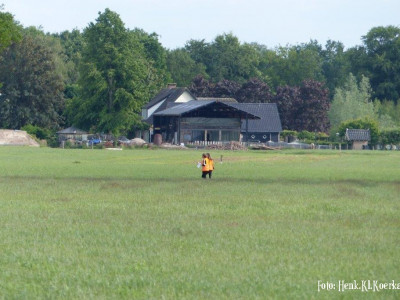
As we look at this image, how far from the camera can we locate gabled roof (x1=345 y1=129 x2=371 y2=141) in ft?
339

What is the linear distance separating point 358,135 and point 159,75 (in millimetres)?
43153

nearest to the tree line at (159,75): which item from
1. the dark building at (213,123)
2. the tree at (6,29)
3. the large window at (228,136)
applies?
the tree at (6,29)

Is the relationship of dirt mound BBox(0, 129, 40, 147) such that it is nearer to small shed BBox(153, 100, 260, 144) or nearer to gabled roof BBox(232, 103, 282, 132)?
small shed BBox(153, 100, 260, 144)

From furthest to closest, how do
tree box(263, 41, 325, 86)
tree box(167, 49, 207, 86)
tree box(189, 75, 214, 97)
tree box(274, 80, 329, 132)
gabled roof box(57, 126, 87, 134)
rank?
tree box(263, 41, 325, 86) → tree box(167, 49, 207, 86) → tree box(189, 75, 214, 97) → tree box(274, 80, 329, 132) → gabled roof box(57, 126, 87, 134)

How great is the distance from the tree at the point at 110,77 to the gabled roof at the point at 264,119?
17.9 metres

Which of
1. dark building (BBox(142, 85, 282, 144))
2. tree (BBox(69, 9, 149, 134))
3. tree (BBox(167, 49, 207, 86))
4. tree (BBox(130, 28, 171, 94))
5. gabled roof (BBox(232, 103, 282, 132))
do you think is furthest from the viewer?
tree (BBox(167, 49, 207, 86))

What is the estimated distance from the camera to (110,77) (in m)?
100

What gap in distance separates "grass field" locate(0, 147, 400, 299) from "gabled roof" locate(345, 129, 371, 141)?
243 feet

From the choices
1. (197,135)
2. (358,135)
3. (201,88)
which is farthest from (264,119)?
(201,88)

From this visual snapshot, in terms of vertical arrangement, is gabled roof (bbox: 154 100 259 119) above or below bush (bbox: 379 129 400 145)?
above

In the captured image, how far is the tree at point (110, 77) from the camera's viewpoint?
325 feet

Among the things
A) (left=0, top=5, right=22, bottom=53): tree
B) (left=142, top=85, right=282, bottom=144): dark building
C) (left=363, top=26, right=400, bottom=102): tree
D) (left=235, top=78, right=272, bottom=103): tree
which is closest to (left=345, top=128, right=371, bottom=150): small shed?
(left=142, top=85, right=282, bottom=144): dark building

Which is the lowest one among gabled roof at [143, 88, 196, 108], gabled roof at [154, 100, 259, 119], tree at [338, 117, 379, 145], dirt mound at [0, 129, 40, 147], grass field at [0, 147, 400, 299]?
grass field at [0, 147, 400, 299]

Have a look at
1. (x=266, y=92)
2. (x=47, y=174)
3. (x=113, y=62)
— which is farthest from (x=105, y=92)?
(x=47, y=174)
